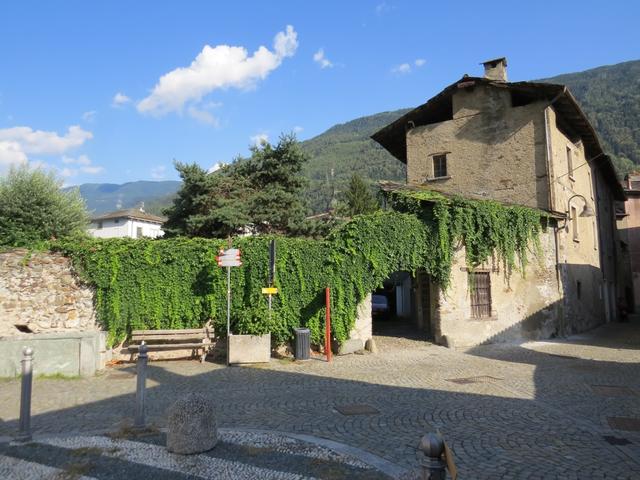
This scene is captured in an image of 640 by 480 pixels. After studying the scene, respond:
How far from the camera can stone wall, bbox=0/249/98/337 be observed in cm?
1182

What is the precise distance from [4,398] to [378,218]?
9924mm

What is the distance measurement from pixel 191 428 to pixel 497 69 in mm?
20884

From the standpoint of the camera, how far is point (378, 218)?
14.0m

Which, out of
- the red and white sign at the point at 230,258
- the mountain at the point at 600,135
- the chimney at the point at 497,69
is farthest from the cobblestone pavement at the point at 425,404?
the mountain at the point at 600,135

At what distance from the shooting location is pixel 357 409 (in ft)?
23.4

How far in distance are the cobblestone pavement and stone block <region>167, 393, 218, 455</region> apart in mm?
1172

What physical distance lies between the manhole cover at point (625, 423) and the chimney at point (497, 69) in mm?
17483

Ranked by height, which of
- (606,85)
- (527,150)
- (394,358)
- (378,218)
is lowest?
(394,358)

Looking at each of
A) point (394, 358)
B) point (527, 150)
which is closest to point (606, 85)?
point (527, 150)

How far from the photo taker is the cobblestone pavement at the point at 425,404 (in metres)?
5.21

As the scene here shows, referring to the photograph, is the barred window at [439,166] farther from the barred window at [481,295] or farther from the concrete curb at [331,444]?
the concrete curb at [331,444]

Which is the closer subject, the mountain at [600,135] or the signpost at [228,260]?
the signpost at [228,260]

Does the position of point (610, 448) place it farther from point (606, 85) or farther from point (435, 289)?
point (606, 85)

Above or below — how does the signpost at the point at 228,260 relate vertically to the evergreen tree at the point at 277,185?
below
